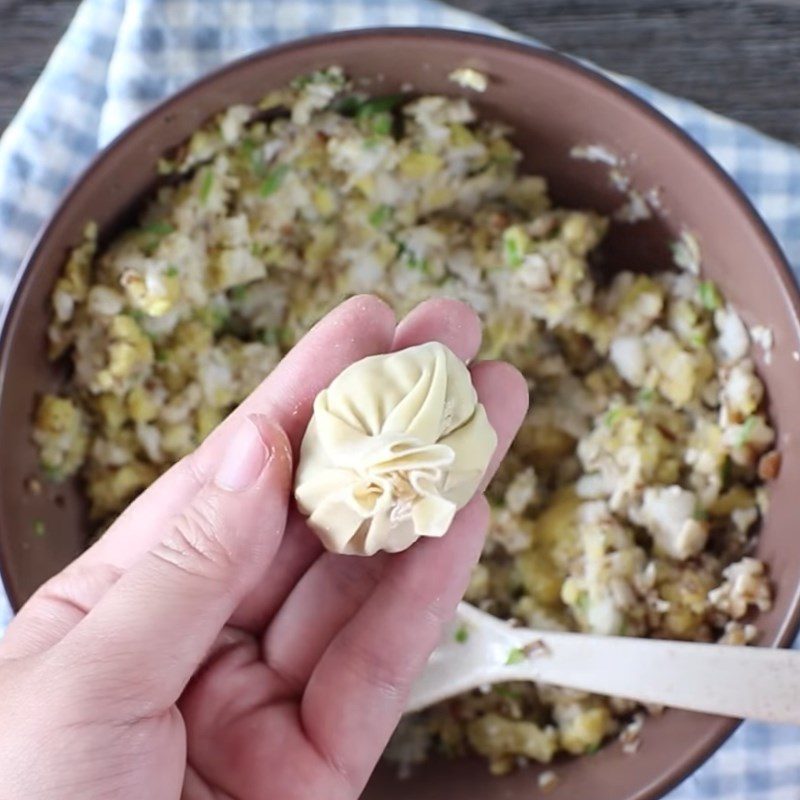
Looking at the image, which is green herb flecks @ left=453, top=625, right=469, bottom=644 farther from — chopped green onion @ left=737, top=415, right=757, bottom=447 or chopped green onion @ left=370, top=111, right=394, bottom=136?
chopped green onion @ left=370, top=111, right=394, bottom=136

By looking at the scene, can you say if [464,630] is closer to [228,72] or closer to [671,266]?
[671,266]

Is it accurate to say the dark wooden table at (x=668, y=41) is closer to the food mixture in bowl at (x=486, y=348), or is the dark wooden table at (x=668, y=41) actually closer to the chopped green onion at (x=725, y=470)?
the food mixture in bowl at (x=486, y=348)

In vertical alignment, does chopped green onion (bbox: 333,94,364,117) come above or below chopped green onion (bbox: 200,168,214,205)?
above

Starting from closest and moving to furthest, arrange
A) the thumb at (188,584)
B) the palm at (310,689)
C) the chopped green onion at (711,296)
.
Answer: the thumb at (188,584), the palm at (310,689), the chopped green onion at (711,296)

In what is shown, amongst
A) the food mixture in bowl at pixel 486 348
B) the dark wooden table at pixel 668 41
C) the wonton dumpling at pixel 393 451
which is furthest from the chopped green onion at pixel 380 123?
the wonton dumpling at pixel 393 451

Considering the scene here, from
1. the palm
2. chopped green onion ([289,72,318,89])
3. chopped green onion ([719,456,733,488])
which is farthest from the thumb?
chopped green onion ([719,456,733,488])

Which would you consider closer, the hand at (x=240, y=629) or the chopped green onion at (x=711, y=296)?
the hand at (x=240, y=629)

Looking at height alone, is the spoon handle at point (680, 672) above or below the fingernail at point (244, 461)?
below
